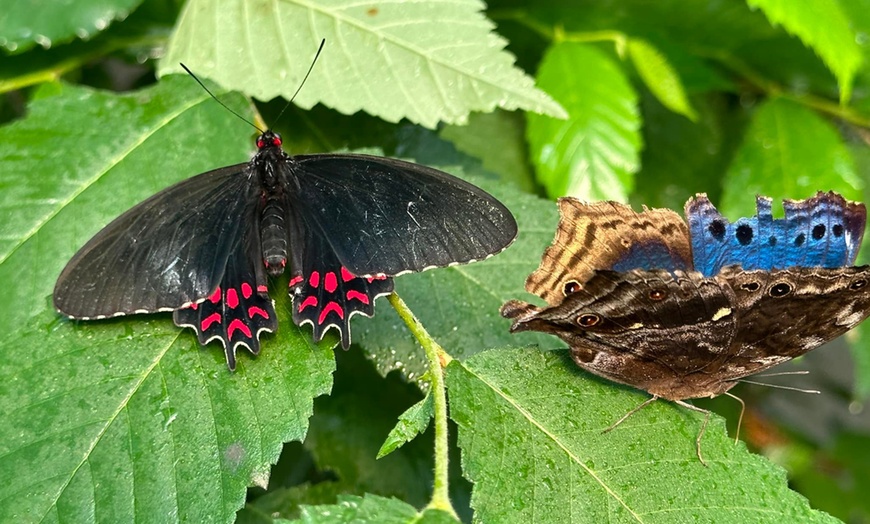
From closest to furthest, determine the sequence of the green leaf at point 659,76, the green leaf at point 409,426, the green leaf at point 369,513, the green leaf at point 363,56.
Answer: the green leaf at point 369,513 < the green leaf at point 409,426 < the green leaf at point 363,56 < the green leaf at point 659,76

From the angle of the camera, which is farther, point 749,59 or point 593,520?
point 749,59

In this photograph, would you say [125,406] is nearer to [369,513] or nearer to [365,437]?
[369,513]

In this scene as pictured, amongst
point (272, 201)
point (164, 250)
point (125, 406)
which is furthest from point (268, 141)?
point (125, 406)

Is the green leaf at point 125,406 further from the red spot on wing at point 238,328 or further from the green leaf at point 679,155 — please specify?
the green leaf at point 679,155

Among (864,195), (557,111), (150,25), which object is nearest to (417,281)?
(557,111)

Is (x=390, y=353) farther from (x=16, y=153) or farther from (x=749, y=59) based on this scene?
(x=749, y=59)

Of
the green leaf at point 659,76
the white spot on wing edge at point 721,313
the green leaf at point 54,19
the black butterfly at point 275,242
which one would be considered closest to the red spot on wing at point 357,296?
the black butterfly at point 275,242

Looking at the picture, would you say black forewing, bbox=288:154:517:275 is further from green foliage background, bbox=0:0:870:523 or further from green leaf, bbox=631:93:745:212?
green leaf, bbox=631:93:745:212
